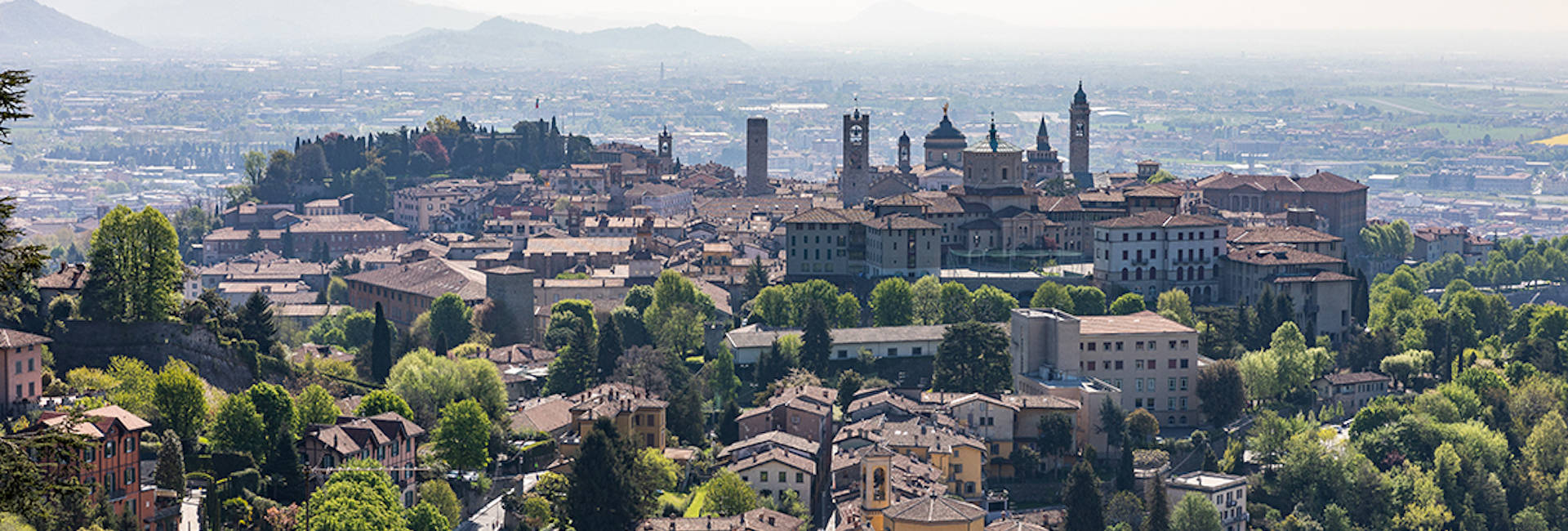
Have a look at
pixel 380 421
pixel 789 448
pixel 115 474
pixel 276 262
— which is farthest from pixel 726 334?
pixel 276 262

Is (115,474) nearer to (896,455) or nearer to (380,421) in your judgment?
(380,421)

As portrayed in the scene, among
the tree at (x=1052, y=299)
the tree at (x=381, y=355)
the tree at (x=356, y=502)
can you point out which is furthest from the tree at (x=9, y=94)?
the tree at (x=1052, y=299)

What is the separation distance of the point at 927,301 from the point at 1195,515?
1830cm

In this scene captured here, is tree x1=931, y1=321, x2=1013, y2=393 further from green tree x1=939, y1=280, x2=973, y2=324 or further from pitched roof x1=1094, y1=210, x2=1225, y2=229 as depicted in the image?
pitched roof x1=1094, y1=210, x2=1225, y2=229

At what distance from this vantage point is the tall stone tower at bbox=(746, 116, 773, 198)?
374ft

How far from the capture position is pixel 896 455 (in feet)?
158

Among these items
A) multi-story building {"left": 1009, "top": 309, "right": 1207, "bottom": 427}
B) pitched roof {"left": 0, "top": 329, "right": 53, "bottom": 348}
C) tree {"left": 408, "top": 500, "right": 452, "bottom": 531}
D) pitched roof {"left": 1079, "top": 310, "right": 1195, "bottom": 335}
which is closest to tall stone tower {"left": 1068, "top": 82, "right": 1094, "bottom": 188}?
pitched roof {"left": 1079, "top": 310, "right": 1195, "bottom": 335}

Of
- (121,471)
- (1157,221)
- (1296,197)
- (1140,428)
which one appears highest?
(1157,221)

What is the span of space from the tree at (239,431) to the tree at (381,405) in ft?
18.5

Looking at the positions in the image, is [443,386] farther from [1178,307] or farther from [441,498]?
[1178,307]

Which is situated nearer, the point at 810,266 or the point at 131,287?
the point at 131,287

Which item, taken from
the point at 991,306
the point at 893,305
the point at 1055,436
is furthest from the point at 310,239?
the point at 1055,436

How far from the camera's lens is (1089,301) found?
65875 mm

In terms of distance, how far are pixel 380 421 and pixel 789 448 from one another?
973 cm
